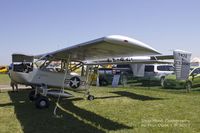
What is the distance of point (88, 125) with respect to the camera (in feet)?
28.4

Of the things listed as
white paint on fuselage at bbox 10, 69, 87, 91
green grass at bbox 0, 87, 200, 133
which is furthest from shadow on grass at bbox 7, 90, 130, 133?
white paint on fuselage at bbox 10, 69, 87, 91

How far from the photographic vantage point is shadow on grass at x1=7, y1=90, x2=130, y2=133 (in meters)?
8.20

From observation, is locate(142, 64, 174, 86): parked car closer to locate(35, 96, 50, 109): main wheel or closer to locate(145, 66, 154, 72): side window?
locate(145, 66, 154, 72): side window

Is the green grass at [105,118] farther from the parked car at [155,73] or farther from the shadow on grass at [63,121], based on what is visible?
the parked car at [155,73]

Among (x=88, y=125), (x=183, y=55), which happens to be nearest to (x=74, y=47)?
(x=88, y=125)

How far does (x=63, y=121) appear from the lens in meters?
9.37

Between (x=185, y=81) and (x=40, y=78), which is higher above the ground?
(x=40, y=78)

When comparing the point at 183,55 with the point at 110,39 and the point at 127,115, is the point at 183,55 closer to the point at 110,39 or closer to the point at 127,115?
Result: the point at 127,115

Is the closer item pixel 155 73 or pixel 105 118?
pixel 105 118

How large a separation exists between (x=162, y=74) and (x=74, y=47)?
18.2 metres

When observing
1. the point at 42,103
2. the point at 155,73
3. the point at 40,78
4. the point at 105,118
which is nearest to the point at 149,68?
the point at 155,73

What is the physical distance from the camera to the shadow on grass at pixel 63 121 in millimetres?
8203

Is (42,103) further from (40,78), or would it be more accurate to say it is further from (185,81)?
(185,81)

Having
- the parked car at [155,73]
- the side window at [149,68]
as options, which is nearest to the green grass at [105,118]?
the parked car at [155,73]
